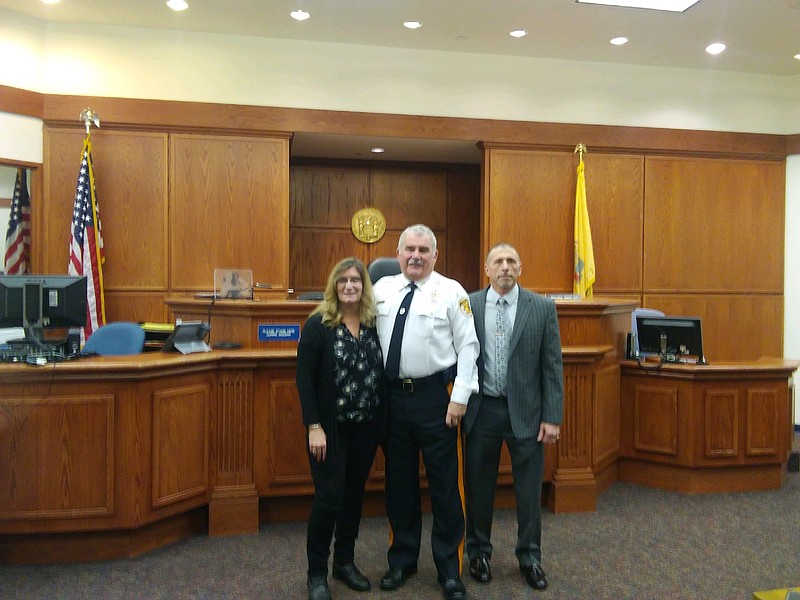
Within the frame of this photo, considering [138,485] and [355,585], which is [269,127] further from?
[355,585]

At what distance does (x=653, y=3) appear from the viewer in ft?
18.2

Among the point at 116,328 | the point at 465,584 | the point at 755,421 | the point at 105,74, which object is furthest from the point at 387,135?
the point at 465,584

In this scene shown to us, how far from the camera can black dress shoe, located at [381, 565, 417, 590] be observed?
3.02 m

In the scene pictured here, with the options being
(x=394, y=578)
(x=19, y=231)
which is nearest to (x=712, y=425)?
(x=394, y=578)

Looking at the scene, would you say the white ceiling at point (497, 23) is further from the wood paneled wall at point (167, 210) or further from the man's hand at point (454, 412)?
the man's hand at point (454, 412)

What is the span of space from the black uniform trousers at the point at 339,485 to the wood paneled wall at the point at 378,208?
5239 millimetres

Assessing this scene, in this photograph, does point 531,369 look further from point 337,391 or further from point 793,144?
point 793,144

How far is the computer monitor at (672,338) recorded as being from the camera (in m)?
4.75

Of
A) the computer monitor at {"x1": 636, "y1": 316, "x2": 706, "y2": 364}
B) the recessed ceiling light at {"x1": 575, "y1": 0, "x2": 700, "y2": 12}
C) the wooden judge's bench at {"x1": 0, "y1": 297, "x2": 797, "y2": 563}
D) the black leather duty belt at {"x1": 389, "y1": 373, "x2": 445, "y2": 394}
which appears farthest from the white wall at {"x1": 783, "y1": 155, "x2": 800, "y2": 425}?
the black leather duty belt at {"x1": 389, "y1": 373, "x2": 445, "y2": 394}

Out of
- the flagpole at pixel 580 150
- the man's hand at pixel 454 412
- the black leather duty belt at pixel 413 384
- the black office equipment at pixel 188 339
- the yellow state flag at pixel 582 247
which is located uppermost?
the flagpole at pixel 580 150

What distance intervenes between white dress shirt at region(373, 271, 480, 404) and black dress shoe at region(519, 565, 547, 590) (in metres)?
0.94

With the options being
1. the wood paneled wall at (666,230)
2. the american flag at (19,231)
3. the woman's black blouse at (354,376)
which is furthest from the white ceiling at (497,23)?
the woman's black blouse at (354,376)

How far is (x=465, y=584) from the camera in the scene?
3.12 m

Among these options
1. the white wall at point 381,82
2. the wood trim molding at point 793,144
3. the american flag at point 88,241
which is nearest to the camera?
the american flag at point 88,241
